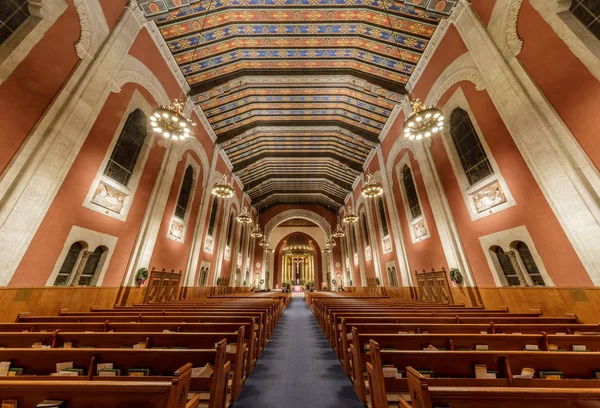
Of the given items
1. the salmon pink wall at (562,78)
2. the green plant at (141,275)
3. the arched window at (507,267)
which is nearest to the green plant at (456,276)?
the arched window at (507,267)

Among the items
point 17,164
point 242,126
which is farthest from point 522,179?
point 242,126

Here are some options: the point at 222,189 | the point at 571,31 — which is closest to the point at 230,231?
the point at 222,189

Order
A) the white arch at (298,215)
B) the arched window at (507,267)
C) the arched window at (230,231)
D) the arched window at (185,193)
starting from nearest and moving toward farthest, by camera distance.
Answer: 1. the arched window at (507,267)
2. the arched window at (185,193)
3. the arched window at (230,231)
4. the white arch at (298,215)

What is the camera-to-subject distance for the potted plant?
23.1 feet

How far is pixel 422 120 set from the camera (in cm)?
605

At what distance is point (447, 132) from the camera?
7.80 m

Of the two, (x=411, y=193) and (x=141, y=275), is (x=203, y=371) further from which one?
(x=411, y=193)

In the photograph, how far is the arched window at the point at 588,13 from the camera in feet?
14.4

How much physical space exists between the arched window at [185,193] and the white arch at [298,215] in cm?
1296

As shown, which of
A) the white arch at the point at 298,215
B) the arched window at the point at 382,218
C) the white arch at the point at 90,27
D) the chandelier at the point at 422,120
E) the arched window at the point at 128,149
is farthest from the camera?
the white arch at the point at 298,215

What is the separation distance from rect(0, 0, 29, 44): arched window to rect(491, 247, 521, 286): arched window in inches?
511

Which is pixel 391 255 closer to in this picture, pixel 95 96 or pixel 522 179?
pixel 522 179

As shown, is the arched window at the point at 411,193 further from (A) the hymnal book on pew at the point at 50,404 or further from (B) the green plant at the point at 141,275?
(B) the green plant at the point at 141,275

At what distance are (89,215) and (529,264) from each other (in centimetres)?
1174
